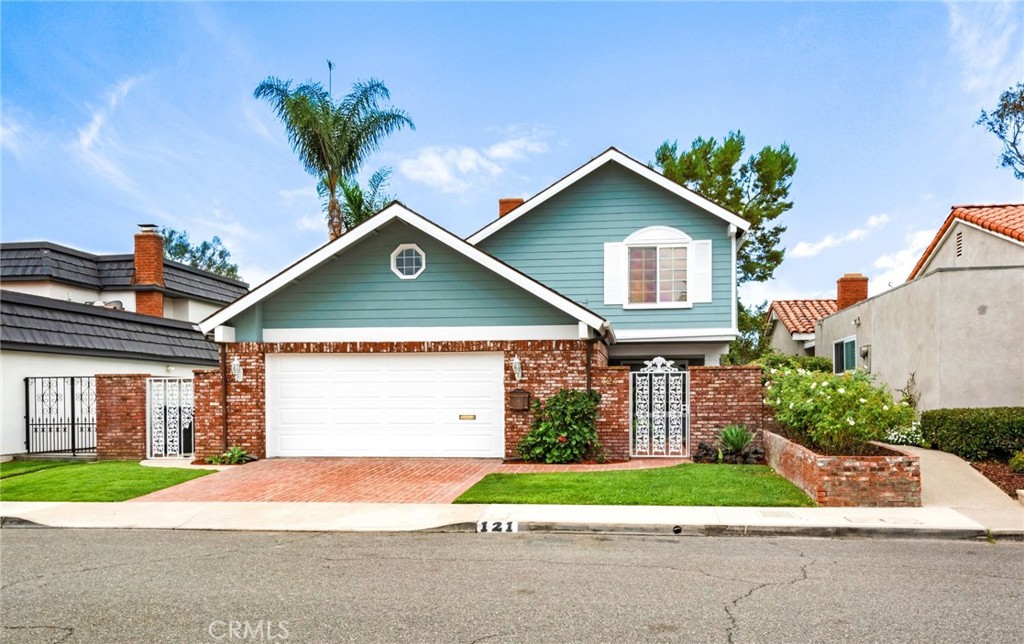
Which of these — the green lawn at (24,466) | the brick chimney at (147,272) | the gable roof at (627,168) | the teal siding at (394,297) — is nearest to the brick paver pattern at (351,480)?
the teal siding at (394,297)

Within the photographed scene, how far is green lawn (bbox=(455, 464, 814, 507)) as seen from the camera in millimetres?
9945

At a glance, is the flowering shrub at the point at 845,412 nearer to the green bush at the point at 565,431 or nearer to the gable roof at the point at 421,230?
the green bush at the point at 565,431

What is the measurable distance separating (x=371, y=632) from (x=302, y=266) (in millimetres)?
10193

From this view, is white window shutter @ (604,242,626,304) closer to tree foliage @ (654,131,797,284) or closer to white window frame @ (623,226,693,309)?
white window frame @ (623,226,693,309)

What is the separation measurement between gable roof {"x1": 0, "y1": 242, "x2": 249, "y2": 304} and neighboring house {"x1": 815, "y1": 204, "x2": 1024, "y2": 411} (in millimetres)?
23502

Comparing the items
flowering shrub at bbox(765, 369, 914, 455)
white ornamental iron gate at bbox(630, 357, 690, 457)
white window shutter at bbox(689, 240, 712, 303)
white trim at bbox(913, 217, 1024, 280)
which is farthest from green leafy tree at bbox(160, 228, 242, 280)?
flowering shrub at bbox(765, 369, 914, 455)

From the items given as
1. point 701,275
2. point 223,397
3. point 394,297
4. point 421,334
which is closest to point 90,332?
point 223,397

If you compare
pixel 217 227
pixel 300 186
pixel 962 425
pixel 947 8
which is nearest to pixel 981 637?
pixel 962 425

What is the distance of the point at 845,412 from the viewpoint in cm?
999

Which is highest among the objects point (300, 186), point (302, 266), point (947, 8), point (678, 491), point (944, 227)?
point (947, 8)

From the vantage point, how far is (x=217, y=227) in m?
72.2

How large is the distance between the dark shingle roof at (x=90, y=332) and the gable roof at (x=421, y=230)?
77.7 inches

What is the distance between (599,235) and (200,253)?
6326 cm

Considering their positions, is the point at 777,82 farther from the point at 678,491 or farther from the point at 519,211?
the point at 678,491
